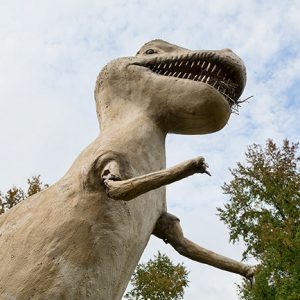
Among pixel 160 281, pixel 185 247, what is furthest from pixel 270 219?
pixel 185 247

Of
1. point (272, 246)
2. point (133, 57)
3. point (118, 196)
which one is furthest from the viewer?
point (272, 246)

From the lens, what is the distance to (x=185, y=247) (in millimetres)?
4219

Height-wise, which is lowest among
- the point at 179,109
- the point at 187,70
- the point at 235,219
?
the point at 179,109

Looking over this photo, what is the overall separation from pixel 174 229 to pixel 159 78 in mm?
1248

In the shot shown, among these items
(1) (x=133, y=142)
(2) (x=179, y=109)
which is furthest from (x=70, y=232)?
(2) (x=179, y=109)

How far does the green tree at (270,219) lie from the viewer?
1506 centimetres

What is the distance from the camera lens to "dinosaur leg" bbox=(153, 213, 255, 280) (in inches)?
165

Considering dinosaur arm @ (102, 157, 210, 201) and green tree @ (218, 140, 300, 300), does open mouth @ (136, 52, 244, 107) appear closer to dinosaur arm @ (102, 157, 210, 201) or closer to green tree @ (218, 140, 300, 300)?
dinosaur arm @ (102, 157, 210, 201)

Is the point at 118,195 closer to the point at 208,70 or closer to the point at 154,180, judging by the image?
the point at 154,180

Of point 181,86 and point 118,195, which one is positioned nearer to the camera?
point 118,195

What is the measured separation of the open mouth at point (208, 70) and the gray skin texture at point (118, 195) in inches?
0.4

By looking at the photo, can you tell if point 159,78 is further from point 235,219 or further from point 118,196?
point 235,219

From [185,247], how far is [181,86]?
1.30 meters

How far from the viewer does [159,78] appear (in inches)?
171
